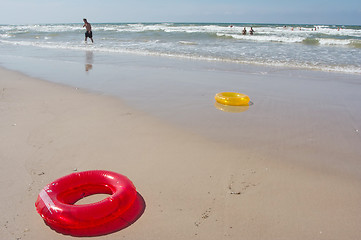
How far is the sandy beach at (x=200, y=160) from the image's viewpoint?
240 cm

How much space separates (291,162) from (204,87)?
12.3 feet

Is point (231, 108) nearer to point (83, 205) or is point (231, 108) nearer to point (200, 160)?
point (200, 160)

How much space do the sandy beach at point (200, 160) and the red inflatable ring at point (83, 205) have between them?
0.12 meters

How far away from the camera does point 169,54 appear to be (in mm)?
12859

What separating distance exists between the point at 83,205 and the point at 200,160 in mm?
1488

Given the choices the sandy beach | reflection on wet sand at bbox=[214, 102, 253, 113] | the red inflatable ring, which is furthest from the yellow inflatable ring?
the red inflatable ring

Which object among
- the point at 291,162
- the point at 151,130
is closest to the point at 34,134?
the point at 151,130

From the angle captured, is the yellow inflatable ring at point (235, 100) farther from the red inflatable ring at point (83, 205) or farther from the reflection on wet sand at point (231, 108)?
the red inflatable ring at point (83, 205)

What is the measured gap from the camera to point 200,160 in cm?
340

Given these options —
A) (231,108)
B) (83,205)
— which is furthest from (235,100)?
(83,205)

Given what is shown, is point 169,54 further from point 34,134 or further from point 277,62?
point 34,134

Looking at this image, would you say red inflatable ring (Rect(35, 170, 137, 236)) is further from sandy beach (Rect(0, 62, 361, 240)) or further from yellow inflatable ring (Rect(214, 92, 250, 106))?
yellow inflatable ring (Rect(214, 92, 250, 106))

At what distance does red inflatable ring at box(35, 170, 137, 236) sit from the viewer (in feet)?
7.38

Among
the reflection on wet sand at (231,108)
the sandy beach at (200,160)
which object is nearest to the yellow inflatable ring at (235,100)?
the reflection on wet sand at (231,108)
